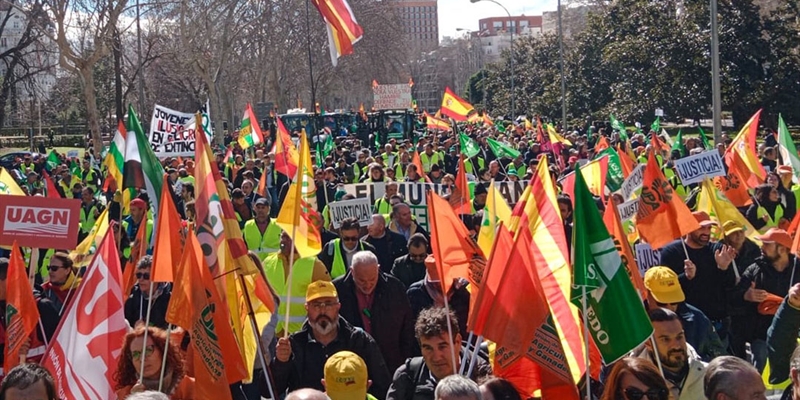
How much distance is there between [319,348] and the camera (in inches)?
238

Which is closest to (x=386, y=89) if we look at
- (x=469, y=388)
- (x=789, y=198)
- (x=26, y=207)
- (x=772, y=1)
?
(x=772, y=1)

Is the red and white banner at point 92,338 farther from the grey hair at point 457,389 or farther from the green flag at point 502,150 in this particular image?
the green flag at point 502,150

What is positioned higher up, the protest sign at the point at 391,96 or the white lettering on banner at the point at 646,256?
the protest sign at the point at 391,96

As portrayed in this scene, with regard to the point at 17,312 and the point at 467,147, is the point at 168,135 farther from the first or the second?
the point at 17,312

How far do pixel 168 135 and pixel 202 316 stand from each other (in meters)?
10.6

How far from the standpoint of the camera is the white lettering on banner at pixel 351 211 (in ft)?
34.2

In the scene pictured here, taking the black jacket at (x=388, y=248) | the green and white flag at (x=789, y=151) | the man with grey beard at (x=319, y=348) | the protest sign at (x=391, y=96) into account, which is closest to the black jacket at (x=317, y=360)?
the man with grey beard at (x=319, y=348)

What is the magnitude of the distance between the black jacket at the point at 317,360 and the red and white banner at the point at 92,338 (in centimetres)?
88

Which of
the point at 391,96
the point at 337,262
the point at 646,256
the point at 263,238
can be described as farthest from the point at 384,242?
the point at 391,96

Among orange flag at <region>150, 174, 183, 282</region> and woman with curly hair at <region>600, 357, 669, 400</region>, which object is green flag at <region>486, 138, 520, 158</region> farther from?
woman with curly hair at <region>600, 357, 669, 400</region>

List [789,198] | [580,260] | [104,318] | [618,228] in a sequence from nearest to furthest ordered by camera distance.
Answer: [580,260], [104,318], [618,228], [789,198]

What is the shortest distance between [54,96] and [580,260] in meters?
57.9

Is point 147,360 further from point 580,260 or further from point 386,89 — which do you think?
point 386,89

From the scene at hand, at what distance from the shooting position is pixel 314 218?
917 cm
